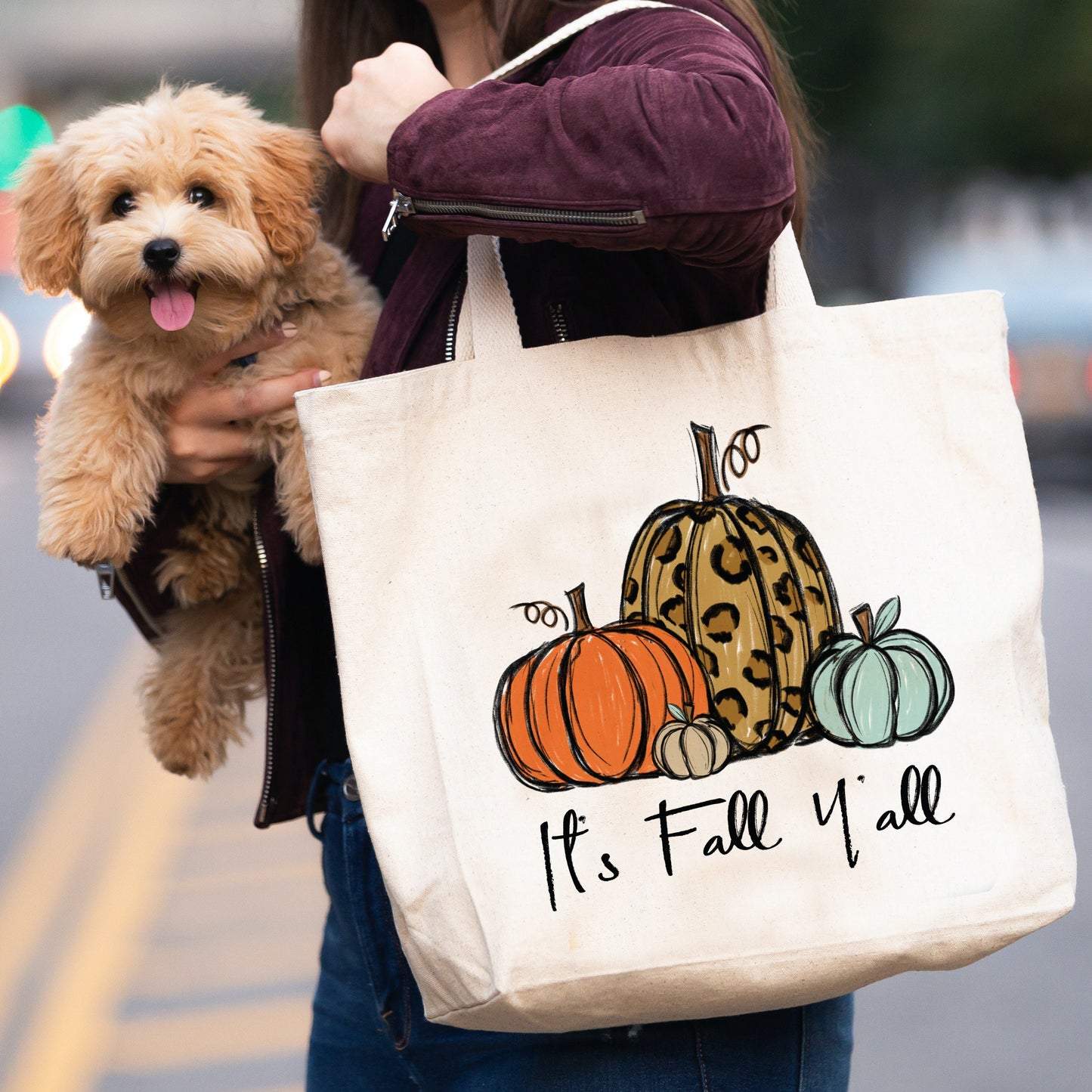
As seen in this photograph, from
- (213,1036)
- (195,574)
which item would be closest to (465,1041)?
(195,574)

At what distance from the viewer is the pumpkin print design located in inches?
61.5

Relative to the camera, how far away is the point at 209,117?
217 cm

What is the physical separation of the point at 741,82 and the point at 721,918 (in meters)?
0.88

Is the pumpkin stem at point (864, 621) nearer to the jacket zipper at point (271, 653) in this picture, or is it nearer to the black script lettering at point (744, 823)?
the black script lettering at point (744, 823)

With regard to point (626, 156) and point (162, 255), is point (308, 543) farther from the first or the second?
point (626, 156)

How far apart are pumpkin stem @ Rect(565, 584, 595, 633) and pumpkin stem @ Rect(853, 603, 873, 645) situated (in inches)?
11.5

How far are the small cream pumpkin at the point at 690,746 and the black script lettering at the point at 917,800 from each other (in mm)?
196

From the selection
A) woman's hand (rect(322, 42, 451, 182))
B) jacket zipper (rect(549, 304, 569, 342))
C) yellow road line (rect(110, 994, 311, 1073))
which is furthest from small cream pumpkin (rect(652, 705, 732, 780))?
yellow road line (rect(110, 994, 311, 1073))

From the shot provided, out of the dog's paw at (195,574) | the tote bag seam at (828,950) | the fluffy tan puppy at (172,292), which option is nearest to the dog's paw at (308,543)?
the fluffy tan puppy at (172,292)

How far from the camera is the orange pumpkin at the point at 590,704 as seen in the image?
1.54 metres

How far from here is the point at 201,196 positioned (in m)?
2.15

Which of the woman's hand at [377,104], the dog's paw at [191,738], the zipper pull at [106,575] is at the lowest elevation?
the dog's paw at [191,738]

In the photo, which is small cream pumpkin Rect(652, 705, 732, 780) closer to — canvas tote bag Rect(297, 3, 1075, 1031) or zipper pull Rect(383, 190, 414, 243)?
canvas tote bag Rect(297, 3, 1075, 1031)

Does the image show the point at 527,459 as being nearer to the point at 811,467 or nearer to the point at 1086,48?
the point at 811,467
